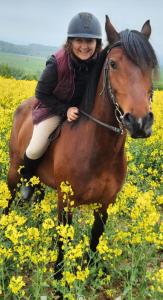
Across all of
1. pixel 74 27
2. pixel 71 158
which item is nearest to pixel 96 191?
pixel 71 158

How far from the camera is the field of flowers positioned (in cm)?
314

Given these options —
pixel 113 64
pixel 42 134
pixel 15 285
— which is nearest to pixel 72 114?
pixel 42 134

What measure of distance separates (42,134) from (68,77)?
0.67m

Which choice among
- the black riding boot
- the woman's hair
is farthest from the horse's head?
the black riding boot

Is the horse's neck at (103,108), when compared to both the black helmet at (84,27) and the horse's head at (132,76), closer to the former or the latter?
the horse's head at (132,76)

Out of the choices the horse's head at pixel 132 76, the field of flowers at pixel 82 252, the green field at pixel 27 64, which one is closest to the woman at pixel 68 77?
the horse's head at pixel 132 76

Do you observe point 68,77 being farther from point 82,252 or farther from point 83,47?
point 82,252

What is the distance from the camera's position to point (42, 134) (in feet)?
14.4

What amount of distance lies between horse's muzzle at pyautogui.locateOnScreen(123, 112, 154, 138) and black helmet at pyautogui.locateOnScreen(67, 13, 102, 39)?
1104 mm

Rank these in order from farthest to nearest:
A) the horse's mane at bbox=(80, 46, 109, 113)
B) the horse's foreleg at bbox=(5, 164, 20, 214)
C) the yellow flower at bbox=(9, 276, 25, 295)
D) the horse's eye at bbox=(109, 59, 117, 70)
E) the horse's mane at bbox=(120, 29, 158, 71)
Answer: the horse's foreleg at bbox=(5, 164, 20, 214), the horse's mane at bbox=(80, 46, 109, 113), the horse's eye at bbox=(109, 59, 117, 70), the horse's mane at bbox=(120, 29, 158, 71), the yellow flower at bbox=(9, 276, 25, 295)

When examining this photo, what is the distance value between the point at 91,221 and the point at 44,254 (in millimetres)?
1350

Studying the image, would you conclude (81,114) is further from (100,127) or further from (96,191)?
(96,191)

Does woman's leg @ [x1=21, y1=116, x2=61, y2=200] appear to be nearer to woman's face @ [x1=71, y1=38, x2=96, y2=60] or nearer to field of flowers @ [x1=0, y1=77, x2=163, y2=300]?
field of flowers @ [x1=0, y1=77, x2=163, y2=300]

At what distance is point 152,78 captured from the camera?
3377mm
